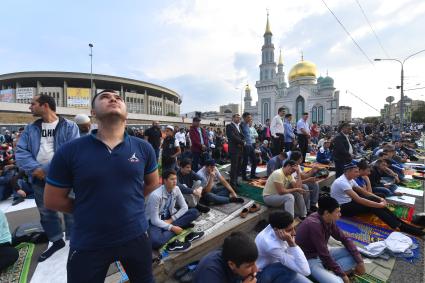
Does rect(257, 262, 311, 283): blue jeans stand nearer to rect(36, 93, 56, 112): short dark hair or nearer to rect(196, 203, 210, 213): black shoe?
rect(196, 203, 210, 213): black shoe

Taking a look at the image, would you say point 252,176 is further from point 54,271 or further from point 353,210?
point 54,271

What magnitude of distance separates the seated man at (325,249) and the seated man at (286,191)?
1173 mm

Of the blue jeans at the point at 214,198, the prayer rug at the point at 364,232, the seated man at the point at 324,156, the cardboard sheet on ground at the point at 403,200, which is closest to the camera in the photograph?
the prayer rug at the point at 364,232

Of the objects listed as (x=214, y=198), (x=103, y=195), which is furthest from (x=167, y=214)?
(x=103, y=195)

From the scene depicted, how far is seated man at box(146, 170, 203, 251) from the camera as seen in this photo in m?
3.19

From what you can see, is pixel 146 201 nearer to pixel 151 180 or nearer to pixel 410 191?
pixel 151 180

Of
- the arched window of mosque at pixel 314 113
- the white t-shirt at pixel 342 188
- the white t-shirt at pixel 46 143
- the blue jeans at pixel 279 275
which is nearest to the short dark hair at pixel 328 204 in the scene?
the blue jeans at pixel 279 275

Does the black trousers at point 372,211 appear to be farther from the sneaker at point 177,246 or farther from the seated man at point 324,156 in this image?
the seated man at point 324,156

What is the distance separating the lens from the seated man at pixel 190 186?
14.2ft

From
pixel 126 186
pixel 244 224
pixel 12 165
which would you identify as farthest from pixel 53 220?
pixel 12 165

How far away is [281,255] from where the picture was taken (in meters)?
2.41

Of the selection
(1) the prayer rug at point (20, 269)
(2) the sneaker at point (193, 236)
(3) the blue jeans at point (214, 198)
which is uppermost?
(3) the blue jeans at point (214, 198)

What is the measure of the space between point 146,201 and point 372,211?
171 inches

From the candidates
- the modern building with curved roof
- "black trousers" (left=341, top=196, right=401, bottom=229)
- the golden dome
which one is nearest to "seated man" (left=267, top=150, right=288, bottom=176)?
"black trousers" (left=341, top=196, right=401, bottom=229)
